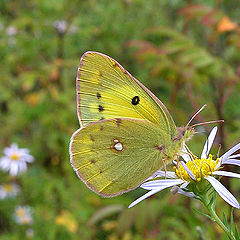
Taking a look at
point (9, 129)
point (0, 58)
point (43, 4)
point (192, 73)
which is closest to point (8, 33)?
point (0, 58)

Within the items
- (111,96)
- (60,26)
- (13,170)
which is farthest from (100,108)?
(60,26)

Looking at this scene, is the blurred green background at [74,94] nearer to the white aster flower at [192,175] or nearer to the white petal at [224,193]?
the white aster flower at [192,175]

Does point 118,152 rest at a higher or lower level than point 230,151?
higher

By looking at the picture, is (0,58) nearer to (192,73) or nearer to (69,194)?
(69,194)

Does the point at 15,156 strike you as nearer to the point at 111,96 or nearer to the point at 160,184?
the point at 111,96


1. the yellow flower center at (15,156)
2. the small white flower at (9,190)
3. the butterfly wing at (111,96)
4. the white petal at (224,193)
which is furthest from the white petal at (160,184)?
the small white flower at (9,190)

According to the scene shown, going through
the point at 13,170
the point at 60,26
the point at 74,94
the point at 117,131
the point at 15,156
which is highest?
the point at 60,26

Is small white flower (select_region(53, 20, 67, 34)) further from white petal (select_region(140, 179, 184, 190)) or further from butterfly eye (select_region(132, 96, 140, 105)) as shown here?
white petal (select_region(140, 179, 184, 190))
